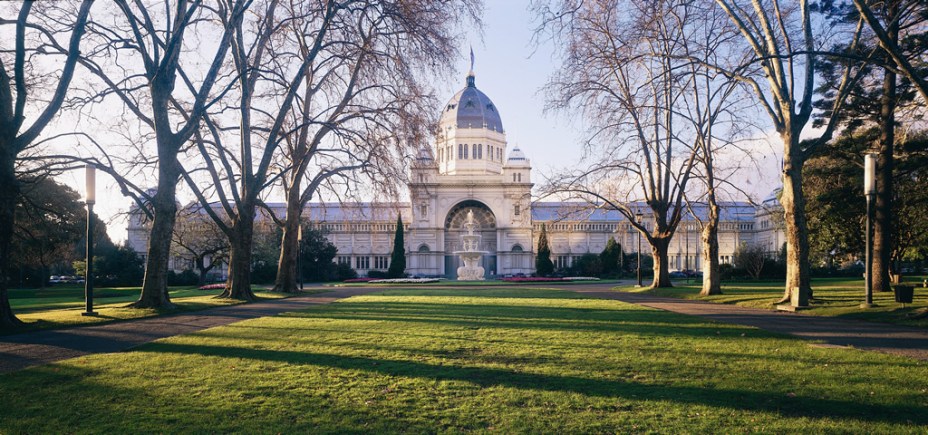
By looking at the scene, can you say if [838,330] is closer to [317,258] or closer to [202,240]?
[202,240]

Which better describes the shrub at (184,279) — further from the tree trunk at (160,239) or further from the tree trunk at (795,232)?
the tree trunk at (795,232)

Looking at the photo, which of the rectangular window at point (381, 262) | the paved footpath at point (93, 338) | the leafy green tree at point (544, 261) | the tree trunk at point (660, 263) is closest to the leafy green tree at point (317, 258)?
the rectangular window at point (381, 262)

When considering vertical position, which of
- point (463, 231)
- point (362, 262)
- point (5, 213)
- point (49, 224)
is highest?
point (463, 231)

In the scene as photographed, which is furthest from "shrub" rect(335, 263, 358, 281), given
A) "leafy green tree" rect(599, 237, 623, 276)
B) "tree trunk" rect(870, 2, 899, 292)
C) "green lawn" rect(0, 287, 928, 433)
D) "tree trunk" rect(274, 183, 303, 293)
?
"green lawn" rect(0, 287, 928, 433)

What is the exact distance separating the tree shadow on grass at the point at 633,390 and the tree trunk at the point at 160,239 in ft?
38.1

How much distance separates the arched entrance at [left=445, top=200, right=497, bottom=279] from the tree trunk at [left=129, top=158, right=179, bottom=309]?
60.7 metres

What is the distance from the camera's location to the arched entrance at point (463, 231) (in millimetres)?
79812

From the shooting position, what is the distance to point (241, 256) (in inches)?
981

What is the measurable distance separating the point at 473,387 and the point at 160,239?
1566cm

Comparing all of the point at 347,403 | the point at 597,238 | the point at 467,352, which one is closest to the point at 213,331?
the point at 467,352

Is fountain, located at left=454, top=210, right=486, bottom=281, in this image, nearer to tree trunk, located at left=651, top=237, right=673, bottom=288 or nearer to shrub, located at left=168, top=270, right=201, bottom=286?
tree trunk, located at left=651, top=237, right=673, bottom=288

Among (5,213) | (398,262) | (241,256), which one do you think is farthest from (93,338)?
(398,262)

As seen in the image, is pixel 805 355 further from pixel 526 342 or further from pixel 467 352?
pixel 467 352

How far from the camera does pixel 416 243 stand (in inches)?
3066
